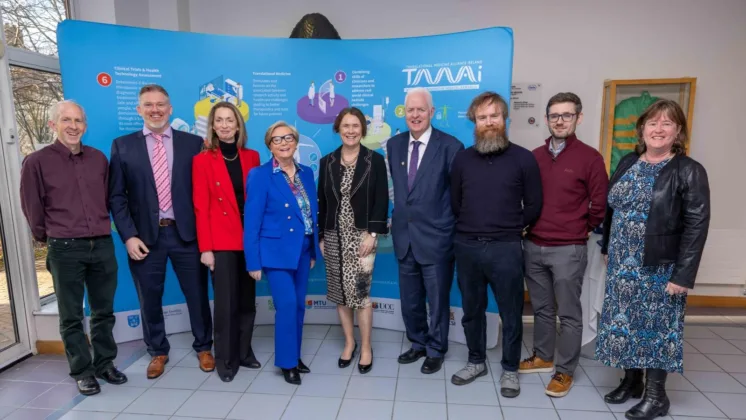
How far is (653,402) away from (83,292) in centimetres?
335

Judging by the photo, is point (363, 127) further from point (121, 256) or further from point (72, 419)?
point (72, 419)

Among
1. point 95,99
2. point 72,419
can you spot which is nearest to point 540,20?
point 95,99

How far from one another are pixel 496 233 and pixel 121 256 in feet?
9.14

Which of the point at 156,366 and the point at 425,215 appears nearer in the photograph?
the point at 425,215

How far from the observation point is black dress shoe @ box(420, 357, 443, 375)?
2.97 metres

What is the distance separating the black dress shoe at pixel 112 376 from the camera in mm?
2838

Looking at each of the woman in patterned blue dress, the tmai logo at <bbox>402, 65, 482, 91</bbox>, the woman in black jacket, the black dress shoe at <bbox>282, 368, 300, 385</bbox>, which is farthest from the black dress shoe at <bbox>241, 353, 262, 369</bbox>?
the tmai logo at <bbox>402, 65, 482, 91</bbox>

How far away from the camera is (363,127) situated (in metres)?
2.81

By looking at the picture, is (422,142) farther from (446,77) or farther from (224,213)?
(224,213)

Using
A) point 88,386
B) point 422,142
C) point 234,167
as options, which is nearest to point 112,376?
point 88,386

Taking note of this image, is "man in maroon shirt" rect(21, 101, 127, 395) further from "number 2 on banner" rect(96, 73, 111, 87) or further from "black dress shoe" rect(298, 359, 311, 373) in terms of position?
"black dress shoe" rect(298, 359, 311, 373)

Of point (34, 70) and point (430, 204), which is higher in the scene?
point (34, 70)

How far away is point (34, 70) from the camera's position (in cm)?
336

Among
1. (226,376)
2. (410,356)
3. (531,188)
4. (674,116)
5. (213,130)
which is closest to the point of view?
(674,116)
